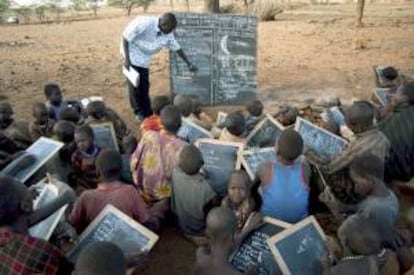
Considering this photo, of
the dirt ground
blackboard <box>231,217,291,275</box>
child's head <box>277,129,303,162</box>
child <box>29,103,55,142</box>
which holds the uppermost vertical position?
child's head <box>277,129,303,162</box>

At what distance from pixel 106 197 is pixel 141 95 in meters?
4.38

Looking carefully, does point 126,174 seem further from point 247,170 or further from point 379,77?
point 379,77

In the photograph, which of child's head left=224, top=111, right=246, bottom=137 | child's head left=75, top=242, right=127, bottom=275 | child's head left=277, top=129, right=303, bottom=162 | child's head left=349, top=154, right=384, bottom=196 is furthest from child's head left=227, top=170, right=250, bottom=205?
child's head left=75, top=242, right=127, bottom=275

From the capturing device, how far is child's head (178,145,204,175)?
4543mm

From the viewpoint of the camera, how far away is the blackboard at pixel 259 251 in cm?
393

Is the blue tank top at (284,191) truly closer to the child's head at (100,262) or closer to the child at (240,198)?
the child at (240,198)

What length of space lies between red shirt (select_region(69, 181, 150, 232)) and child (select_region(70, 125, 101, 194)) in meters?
0.92

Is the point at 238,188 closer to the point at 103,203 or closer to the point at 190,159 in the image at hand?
the point at 190,159

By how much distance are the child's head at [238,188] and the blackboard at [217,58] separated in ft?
16.4

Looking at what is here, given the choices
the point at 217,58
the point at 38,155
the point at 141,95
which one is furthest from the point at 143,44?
the point at 38,155

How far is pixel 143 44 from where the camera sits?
8.15 meters

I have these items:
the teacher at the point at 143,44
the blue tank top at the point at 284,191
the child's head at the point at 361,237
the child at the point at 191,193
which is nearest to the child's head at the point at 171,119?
the child at the point at 191,193

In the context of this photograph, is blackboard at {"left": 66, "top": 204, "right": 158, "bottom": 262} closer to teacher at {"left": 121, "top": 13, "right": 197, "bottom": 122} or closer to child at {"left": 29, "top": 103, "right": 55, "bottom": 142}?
child at {"left": 29, "top": 103, "right": 55, "bottom": 142}

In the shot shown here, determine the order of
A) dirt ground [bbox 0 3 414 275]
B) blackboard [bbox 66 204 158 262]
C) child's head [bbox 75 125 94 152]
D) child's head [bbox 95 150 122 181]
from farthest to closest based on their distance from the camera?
dirt ground [bbox 0 3 414 275] < child's head [bbox 75 125 94 152] < child's head [bbox 95 150 122 181] < blackboard [bbox 66 204 158 262]
